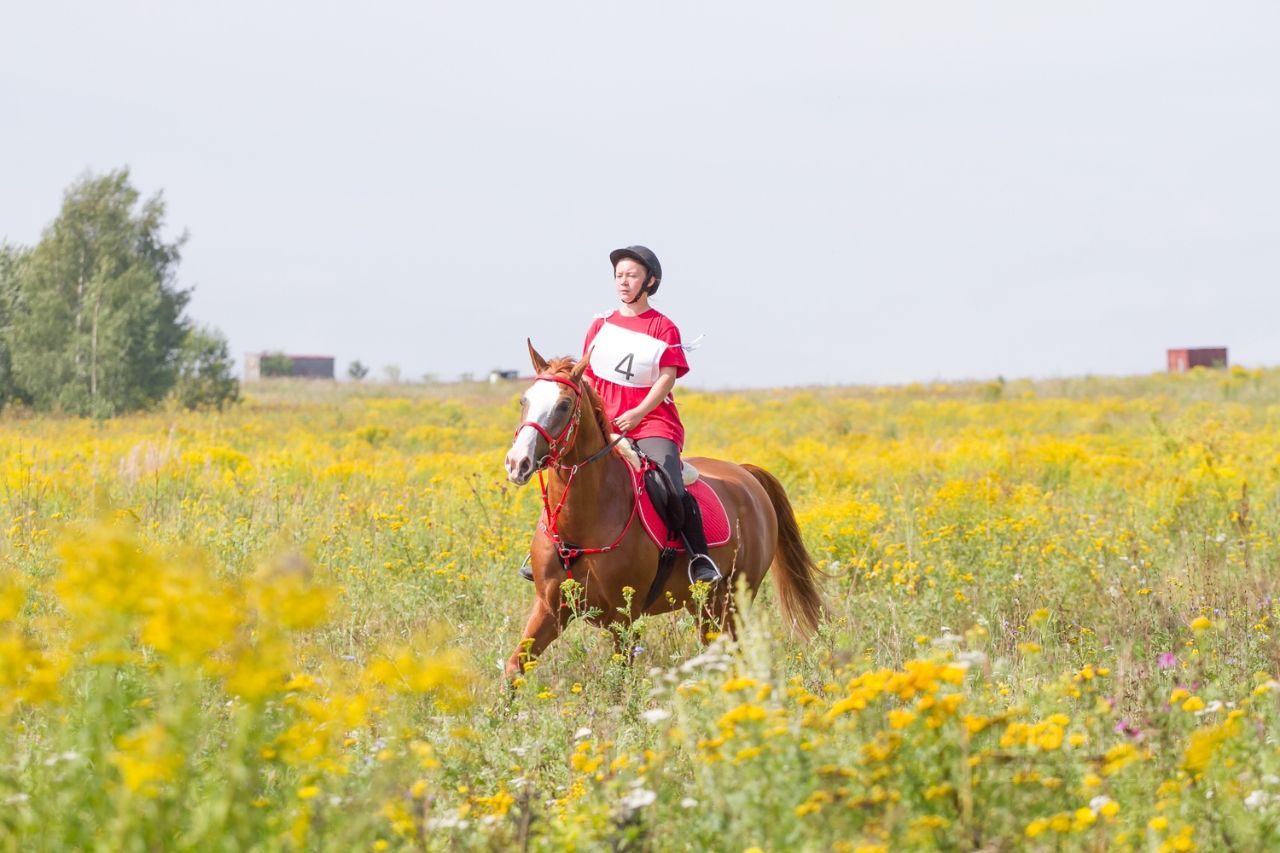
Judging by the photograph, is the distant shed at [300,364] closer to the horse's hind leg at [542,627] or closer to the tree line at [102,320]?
the tree line at [102,320]

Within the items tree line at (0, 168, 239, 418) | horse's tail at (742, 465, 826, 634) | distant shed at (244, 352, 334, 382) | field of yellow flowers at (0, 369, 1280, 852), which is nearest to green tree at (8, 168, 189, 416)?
tree line at (0, 168, 239, 418)

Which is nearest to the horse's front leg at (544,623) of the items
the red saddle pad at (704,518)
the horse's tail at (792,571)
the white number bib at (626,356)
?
the red saddle pad at (704,518)

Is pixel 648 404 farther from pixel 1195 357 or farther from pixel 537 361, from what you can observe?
pixel 1195 357

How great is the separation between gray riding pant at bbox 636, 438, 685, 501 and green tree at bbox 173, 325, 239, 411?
101 feet

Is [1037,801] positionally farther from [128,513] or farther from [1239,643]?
[128,513]

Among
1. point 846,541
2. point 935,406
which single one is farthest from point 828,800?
point 935,406

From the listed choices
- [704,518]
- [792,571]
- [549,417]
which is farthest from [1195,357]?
[549,417]

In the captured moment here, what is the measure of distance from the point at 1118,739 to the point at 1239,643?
10.3 ft

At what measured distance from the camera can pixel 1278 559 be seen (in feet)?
29.6

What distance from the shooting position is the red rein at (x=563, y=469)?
18.5ft

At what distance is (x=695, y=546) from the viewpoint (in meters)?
6.56

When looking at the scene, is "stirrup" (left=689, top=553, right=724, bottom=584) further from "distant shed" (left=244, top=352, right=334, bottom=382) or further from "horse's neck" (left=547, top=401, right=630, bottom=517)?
"distant shed" (left=244, top=352, right=334, bottom=382)

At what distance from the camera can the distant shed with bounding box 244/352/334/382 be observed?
79.8m

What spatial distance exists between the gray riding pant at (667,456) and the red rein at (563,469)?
291mm
